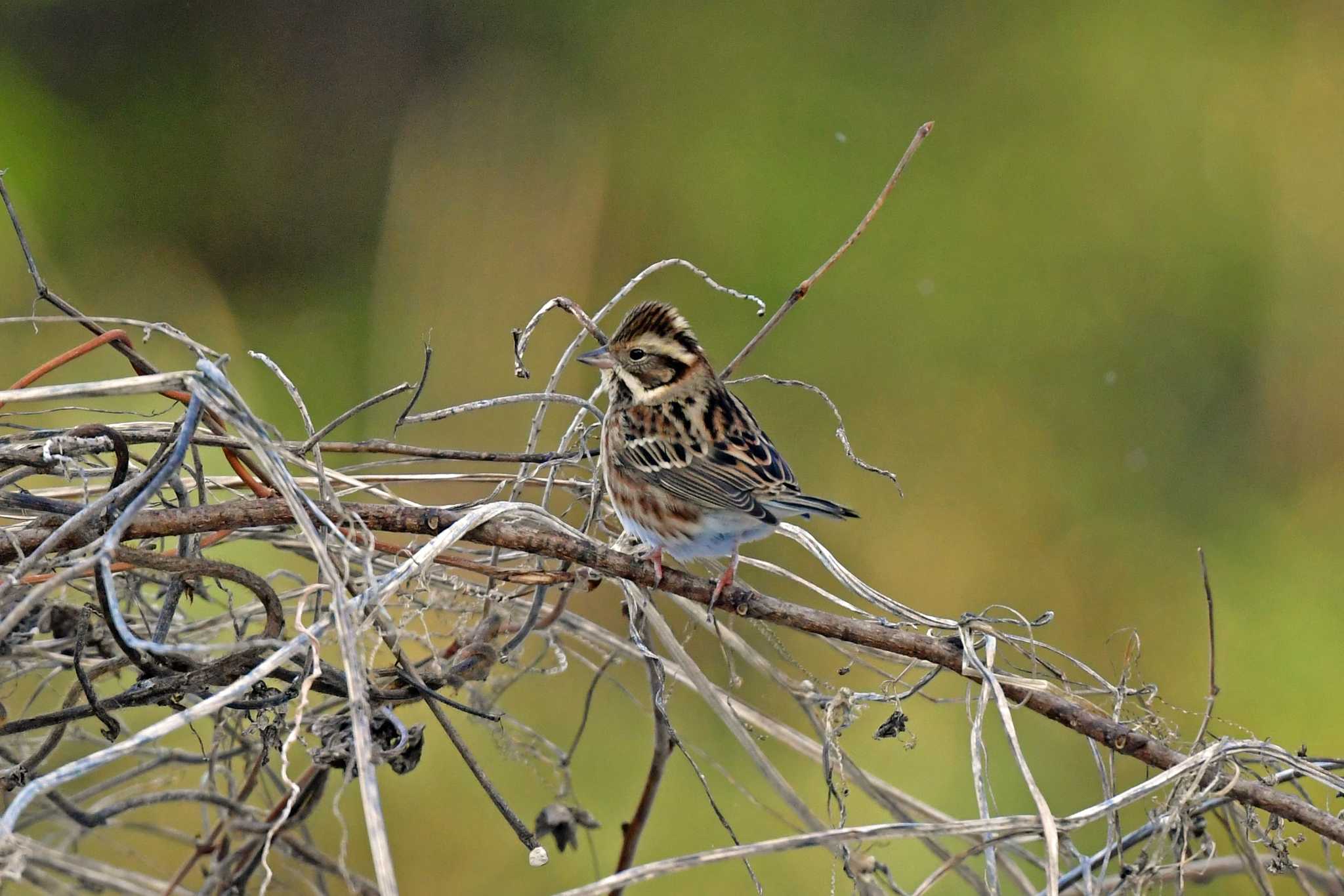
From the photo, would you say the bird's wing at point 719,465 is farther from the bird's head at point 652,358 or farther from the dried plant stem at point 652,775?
the dried plant stem at point 652,775

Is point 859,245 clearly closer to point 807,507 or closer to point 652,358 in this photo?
point 652,358

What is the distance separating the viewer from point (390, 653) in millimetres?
1962

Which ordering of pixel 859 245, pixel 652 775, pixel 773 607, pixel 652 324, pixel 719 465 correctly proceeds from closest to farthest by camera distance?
pixel 773 607 → pixel 652 775 → pixel 719 465 → pixel 652 324 → pixel 859 245

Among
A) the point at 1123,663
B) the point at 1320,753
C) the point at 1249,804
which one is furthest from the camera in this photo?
the point at 1320,753

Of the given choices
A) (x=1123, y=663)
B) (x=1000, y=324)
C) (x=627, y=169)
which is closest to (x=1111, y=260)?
(x=1000, y=324)

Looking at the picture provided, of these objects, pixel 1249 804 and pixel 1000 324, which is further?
pixel 1000 324

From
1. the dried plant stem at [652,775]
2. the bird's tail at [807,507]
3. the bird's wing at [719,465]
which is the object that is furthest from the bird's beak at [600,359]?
the dried plant stem at [652,775]

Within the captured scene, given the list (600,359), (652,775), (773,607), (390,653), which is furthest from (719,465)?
(390,653)

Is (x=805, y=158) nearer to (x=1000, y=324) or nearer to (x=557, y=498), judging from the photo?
(x=1000, y=324)

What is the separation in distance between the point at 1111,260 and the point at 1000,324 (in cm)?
53

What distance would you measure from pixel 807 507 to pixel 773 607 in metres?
0.60

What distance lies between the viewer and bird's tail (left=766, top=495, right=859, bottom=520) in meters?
2.46

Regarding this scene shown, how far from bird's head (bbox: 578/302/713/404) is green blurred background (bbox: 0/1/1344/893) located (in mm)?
1185

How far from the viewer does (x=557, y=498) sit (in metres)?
4.34
